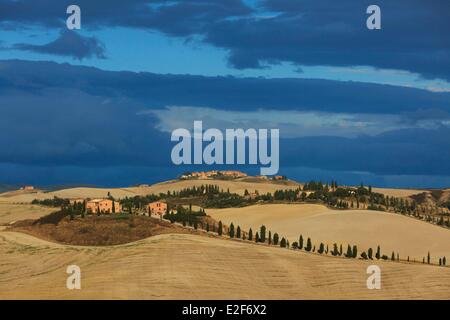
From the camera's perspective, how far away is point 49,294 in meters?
134

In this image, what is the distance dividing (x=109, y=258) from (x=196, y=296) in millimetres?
31243

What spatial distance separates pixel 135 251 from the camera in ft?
555

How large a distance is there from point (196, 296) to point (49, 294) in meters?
20.2

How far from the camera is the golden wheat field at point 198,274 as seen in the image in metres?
142

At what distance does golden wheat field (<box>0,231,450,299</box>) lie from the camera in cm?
14162

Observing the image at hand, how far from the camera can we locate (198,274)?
503 ft
